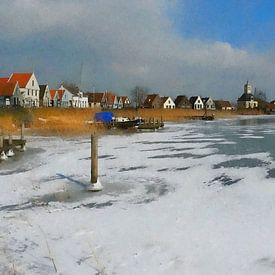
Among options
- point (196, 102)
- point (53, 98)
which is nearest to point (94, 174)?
point (53, 98)

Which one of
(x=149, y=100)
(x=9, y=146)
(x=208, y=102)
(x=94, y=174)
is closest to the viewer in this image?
(x=94, y=174)

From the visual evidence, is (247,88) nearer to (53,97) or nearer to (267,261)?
(53,97)

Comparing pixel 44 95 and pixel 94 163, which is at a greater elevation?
pixel 44 95

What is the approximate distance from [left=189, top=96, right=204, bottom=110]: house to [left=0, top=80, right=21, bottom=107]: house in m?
71.2

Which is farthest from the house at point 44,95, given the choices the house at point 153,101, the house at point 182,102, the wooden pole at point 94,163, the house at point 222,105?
the house at point 222,105

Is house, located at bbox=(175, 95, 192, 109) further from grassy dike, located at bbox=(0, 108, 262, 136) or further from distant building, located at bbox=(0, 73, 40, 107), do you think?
grassy dike, located at bbox=(0, 108, 262, 136)

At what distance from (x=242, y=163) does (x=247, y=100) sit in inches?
5378

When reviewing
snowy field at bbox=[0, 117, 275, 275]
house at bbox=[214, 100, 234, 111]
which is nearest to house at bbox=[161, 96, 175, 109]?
house at bbox=[214, 100, 234, 111]

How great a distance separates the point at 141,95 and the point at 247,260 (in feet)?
350

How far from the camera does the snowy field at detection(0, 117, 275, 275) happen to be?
6117 mm

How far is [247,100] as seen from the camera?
146750 mm

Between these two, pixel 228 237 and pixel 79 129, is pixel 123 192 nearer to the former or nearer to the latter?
pixel 228 237

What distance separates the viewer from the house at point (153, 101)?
11068 centimetres

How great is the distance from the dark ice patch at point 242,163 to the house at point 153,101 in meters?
93.9
